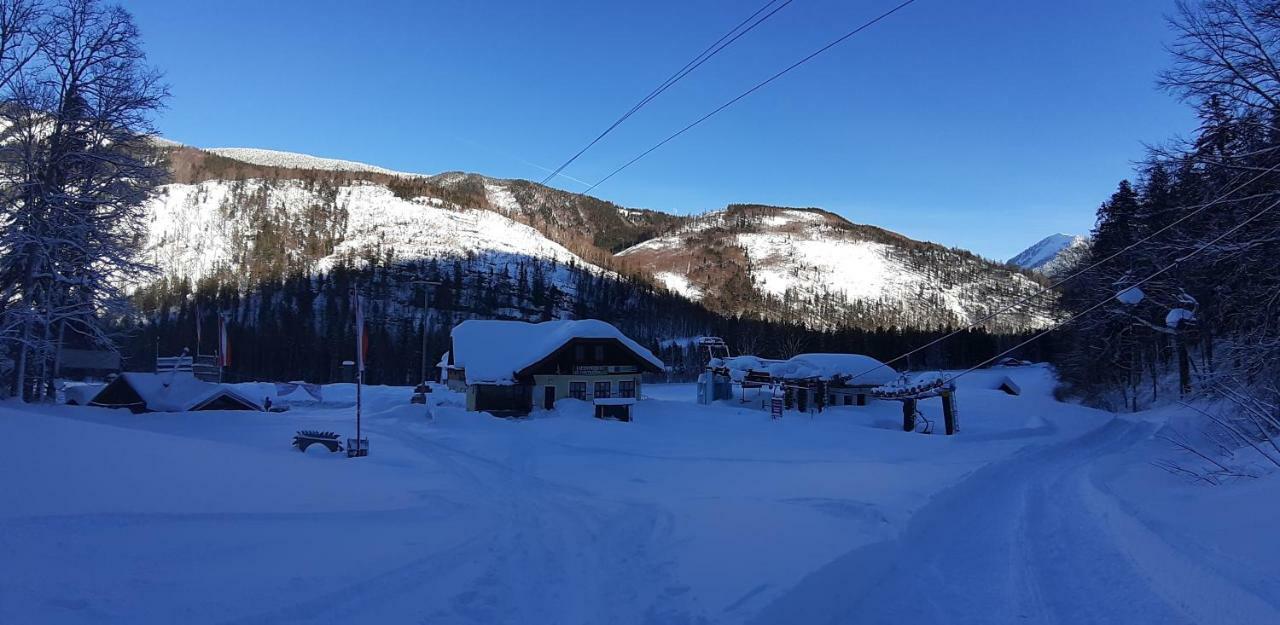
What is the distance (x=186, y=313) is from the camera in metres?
117

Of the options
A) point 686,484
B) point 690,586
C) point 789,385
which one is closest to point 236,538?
point 690,586

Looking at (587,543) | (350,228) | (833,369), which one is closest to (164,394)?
(587,543)

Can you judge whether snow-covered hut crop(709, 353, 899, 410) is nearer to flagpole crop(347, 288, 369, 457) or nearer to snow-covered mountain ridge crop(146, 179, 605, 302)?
flagpole crop(347, 288, 369, 457)

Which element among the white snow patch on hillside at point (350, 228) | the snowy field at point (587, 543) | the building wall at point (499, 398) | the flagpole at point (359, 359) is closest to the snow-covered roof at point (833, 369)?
the building wall at point (499, 398)

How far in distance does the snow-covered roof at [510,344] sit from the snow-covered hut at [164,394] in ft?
41.6

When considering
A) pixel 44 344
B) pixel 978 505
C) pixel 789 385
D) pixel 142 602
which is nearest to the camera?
pixel 142 602

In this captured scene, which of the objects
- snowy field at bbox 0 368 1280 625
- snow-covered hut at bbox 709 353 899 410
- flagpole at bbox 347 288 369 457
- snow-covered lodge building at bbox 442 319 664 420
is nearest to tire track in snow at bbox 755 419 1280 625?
snowy field at bbox 0 368 1280 625

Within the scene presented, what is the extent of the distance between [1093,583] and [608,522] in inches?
281

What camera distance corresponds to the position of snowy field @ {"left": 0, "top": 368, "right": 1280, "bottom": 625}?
5.68 metres

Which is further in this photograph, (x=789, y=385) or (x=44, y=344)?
(x=789, y=385)

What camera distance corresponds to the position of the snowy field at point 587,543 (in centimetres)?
568

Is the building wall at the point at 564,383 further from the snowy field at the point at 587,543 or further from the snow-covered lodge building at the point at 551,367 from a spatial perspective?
the snowy field at the point at 587,543

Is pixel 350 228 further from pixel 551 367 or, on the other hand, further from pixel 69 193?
pixel 69 193

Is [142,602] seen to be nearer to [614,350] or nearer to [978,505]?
[978,505]
